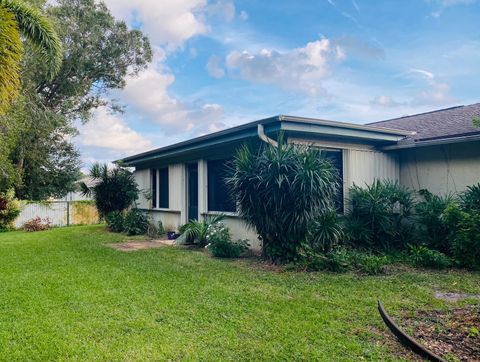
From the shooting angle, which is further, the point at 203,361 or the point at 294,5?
the point at 294,5

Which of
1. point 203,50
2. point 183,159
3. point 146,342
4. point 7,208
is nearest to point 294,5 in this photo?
point 203,50

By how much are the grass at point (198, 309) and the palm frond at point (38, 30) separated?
475 centimetres

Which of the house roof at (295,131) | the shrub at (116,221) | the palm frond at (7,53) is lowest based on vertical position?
the shrub at (116,221)

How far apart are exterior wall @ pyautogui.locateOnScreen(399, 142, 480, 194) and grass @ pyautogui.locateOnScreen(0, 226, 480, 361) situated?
278 cm

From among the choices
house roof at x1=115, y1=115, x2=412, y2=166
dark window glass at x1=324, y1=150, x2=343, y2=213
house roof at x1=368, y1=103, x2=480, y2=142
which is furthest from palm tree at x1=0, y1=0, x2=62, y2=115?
house roof at x1=368, y1=103, x2=480, y2=142

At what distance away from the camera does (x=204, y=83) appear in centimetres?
1458

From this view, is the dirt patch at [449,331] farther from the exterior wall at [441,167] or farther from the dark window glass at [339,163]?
the exterior wall at [441,167]

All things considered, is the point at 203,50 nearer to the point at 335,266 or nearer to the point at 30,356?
the point at 335,266

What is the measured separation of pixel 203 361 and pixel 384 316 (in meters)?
1.93

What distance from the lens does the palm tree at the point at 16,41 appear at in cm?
589

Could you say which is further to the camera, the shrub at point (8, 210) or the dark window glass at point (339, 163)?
the shrub at point (8, 210)

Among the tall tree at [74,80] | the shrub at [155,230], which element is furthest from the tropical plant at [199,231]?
the tall tree at [74,80]

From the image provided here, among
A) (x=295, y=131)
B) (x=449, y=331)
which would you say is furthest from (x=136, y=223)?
(x=449, y=331)

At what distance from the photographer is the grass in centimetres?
316
